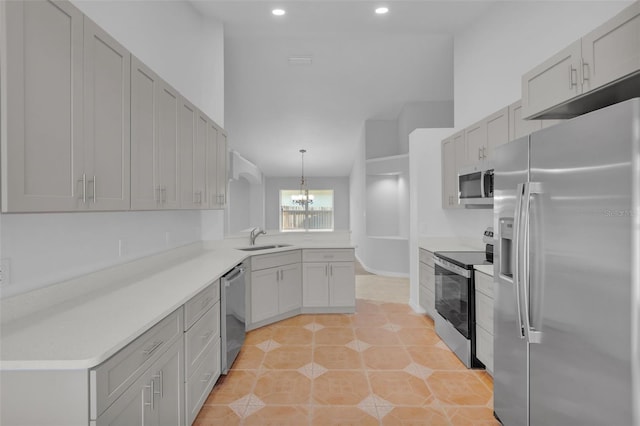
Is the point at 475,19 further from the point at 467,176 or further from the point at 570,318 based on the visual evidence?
the point at 570,318

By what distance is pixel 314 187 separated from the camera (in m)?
12.6

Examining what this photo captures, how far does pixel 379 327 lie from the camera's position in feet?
12.8

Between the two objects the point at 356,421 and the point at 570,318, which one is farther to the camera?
the point at 356,421

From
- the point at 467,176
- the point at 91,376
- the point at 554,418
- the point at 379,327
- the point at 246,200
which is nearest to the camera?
the point at 91,376

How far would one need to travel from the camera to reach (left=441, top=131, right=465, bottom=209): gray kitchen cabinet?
3836 mm

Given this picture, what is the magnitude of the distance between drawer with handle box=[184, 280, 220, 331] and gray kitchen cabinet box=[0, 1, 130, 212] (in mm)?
679

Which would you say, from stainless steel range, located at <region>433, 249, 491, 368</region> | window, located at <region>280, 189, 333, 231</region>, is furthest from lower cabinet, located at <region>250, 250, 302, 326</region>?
window, located at <region>280, 189, 333, 231</region>

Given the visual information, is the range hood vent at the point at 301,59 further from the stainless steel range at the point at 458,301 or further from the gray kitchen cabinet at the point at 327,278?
the stainless steel range at the point at 458,301

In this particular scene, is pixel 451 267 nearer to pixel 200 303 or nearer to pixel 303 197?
pixel 200 303

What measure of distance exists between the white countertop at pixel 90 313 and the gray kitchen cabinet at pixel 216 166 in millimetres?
1023

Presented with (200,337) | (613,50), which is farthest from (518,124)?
(200,337)

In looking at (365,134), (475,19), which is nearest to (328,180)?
(365,134)

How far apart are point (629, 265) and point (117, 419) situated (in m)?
1.90

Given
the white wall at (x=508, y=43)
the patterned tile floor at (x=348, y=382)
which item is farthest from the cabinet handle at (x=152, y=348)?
the white wall at (x=508, y=43)
